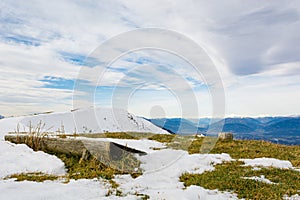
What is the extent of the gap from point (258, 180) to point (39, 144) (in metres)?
9.61

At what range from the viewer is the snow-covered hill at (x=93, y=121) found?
93.9 feet

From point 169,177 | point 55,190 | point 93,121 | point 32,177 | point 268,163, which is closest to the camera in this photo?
point 55,190

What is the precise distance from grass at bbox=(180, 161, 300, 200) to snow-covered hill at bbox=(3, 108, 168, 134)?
20.0 m

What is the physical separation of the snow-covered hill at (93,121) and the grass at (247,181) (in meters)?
20.0

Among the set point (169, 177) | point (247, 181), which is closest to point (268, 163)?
point (247, 181)

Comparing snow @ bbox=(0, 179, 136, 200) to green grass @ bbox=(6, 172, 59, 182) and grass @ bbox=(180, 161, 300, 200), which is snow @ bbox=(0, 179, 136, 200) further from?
grass @ bbox=(180, 161, 300, 200)

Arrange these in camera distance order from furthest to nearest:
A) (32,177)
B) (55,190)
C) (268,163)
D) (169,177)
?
(268,163), (169,177), (32,177), (55,190)

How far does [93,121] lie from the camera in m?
30.6

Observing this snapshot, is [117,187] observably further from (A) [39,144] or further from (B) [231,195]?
(A) [39,144]

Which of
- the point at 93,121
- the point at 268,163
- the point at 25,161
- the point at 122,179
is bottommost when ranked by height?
the point at 122,179

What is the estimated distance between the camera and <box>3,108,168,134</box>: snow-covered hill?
28636 millimetres

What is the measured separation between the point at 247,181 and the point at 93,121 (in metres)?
25.2

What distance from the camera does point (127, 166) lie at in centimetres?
938

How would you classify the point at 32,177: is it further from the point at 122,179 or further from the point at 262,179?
the point at 262,179
